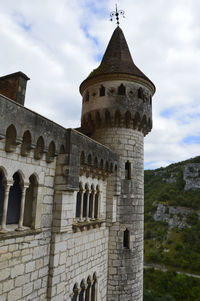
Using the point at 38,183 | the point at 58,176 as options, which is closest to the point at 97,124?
the point at 58,176

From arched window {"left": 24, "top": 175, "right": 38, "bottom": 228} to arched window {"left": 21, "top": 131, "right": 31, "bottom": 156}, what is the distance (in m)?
0.80

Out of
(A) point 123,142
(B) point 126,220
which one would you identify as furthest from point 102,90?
(B) point 126,220

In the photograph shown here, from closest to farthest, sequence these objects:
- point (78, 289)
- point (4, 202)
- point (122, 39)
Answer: point (4, 202), point (78, 289), point (122, 39)

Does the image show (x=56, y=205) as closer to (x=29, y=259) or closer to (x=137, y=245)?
(x=29, y=259)

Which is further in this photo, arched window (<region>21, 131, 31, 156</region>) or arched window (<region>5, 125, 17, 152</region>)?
arched window (<region>21, 131, 31, 156</region>)

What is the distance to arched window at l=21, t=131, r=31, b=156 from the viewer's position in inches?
214

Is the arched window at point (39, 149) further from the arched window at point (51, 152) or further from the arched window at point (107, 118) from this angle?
the arched window at point (107, 118)

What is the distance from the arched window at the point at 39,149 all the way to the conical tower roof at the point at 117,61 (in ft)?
23.9

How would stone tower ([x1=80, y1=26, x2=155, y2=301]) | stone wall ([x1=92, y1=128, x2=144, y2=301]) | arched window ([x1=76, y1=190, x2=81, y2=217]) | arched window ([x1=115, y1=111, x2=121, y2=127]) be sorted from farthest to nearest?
arched window ([x1=115, y1=111, x2=121, y2=127]), stone tower ([x1=80, y1=26, x2=155, y2=301]), stone wall ([x1=92, y1=128, x2=144, y2=301]), arched window ([x1=76, y1=190, x2=81, y2=217])

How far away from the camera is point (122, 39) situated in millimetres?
14133

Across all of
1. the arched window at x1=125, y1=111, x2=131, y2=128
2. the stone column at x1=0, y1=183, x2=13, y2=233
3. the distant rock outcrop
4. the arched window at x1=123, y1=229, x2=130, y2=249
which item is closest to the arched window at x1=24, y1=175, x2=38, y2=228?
the stone column at x1=0, y1=183, x2=13, y2=233

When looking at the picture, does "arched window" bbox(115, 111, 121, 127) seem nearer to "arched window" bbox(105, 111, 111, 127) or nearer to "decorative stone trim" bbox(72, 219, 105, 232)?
"arched window" bbox(105, 111, 111, 127)

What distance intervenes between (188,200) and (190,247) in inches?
750

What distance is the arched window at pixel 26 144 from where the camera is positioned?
17.8 feet
